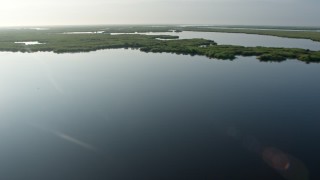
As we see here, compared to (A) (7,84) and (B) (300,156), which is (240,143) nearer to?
(B) (300,156)

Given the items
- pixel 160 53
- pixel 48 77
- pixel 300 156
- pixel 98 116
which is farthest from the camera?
pixel 160 53

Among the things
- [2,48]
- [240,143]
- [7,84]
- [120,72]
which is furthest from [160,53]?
[240,143]

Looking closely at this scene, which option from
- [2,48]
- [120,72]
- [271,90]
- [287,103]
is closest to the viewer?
[287,103]

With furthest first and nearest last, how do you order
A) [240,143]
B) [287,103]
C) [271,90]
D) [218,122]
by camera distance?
1. [271,90]
2. [287,103]
3. [218,122]
4. [240,143]

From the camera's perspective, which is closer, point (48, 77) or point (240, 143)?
point (240, 143)

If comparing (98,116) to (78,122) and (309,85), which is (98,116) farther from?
(309,85)

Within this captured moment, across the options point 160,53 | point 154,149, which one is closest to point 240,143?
point 154,149
